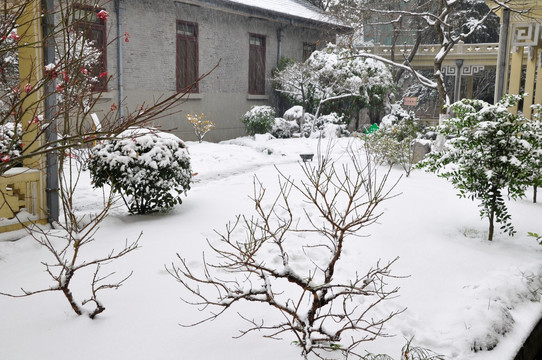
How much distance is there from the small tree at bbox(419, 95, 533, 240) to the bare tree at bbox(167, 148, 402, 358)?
1.47 meters

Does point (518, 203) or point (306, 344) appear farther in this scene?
point (518, 203)

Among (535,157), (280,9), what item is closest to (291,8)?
(280,9)

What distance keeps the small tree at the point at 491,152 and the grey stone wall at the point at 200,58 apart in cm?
833

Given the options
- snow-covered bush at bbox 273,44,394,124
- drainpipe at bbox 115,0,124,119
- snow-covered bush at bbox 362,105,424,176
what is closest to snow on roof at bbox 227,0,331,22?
snow-covered bush at bbox 273,44,394,124

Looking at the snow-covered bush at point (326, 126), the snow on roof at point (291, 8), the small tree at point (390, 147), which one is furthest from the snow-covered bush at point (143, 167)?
the snow-covered bush at point (326, 126)

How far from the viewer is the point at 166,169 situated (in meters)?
5.80

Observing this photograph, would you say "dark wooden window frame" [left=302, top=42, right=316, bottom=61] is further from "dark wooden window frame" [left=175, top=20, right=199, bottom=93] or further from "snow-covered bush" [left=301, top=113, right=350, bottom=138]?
"dark wooden window frame" [left=175, top=20, right=199, bottom=93]

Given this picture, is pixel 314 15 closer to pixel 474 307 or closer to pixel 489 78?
pixel 489 78

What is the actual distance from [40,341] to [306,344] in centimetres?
166

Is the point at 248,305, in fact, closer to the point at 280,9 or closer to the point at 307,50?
the point at 280,9

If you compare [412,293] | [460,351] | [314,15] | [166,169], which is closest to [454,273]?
[412,293]

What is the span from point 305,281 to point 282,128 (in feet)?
41.2

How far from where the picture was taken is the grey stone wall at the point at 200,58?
12742 mm

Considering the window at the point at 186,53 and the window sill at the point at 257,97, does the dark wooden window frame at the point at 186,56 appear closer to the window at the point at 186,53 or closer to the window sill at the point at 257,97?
the window at the point at 186,53
